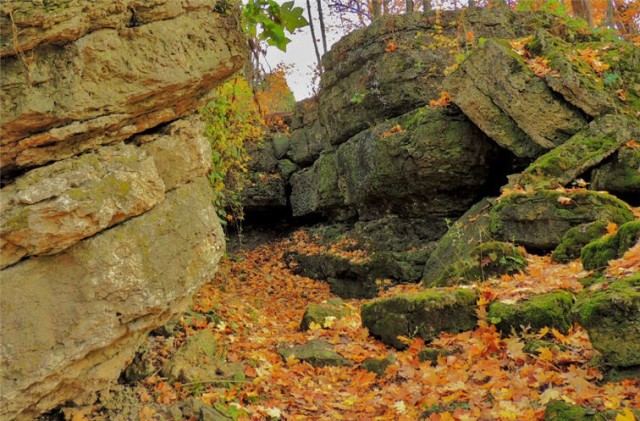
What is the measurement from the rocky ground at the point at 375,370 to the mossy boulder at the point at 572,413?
12 millimetres

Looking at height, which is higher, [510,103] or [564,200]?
[510,103]

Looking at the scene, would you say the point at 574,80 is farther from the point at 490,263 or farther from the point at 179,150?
the point at 179,150

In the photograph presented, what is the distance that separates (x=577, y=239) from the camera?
7113 millimetres

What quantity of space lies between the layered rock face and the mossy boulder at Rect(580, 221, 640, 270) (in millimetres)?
4873

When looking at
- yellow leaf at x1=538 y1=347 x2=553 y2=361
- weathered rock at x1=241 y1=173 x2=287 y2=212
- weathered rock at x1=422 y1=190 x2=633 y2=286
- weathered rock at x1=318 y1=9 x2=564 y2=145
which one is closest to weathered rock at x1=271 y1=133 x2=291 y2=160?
weathered rock at x1=241 y1=173 x2=287 y2=212

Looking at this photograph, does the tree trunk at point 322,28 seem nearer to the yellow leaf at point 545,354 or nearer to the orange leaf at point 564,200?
the orange leaf at point 564,200

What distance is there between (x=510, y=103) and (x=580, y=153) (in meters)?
1.94

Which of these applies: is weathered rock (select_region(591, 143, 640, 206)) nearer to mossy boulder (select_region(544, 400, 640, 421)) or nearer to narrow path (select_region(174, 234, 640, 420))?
narrow path (select_region(174, 234, 640, 420))

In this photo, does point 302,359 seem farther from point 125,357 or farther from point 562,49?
point 562,49

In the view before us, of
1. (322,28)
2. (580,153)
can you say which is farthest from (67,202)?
(322,28)

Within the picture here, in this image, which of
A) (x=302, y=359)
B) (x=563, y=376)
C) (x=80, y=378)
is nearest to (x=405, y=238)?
(x=302, y=359)

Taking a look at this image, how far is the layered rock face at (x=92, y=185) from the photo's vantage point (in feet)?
13.2

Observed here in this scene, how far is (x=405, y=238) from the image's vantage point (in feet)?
42.2

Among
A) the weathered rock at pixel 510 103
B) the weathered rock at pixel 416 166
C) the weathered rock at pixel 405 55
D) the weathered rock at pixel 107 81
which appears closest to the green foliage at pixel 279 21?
the weathered rock at pixel 107 81
